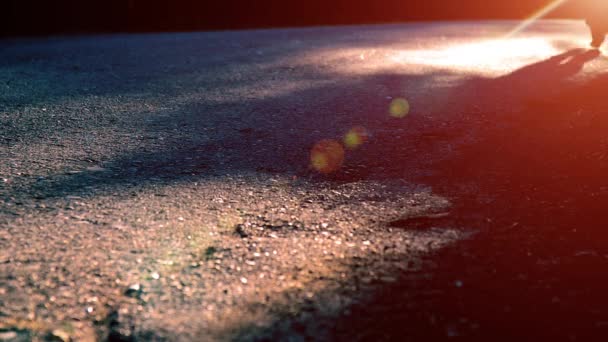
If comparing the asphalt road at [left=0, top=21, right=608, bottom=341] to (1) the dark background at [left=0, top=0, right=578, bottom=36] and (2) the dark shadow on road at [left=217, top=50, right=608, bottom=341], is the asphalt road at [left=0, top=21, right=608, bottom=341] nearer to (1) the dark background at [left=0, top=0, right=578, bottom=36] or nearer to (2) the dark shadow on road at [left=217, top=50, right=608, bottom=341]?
(2) the dark shadow on road at [left=217, top=50, right=608, bottom=341]

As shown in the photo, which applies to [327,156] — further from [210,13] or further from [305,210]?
[210,13]

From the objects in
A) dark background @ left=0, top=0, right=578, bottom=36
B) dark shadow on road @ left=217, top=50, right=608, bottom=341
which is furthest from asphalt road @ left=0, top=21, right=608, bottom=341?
dark background @ left=0, top=0, right=578, bottom=36

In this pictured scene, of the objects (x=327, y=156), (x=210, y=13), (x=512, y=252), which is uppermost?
(x=210, y=13)

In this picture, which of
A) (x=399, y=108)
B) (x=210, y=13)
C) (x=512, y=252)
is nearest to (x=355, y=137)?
(x=399, y=108)

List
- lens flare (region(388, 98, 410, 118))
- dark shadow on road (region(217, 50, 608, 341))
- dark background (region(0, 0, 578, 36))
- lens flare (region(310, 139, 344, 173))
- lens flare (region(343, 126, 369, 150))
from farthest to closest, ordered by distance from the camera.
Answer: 1. dark background (region(0, 0, 578, 36))
2. lens flare (region(388, 98, 410, 118))
3. lens flare (region(343, 126, 369, 150))
4. lens flare (region(310, 139, 344, 173))
5. dark shadow on road (region(217, 50, 608, 341))

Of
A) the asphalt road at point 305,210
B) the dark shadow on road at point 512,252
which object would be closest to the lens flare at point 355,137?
the asphalt road at point 305,210

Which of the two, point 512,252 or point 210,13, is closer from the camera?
point 512,252

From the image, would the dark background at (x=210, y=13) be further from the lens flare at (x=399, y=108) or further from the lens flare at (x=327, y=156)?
the lens flare at (x=327, y=156)
